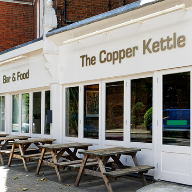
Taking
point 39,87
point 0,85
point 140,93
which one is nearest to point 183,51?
point 140,93

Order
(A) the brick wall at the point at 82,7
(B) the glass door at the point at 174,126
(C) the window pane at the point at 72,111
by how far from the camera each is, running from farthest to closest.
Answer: (A) the brick wall at the point at 82,7
(C) the window pane at the point at 72,111
(B) the glass door at the point at 174,126

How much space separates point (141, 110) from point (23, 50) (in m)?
5.45

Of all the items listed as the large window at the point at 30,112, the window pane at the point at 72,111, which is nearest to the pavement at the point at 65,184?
the window pane at the point at 72,111

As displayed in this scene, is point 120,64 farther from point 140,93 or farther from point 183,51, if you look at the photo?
point 183,51

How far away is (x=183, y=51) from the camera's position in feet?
20.1

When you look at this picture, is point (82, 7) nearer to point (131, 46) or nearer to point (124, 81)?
point (131, 46)

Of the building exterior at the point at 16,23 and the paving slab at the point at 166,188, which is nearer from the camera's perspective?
the paving slab at the point at 166,188

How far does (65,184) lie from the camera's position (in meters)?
6.64

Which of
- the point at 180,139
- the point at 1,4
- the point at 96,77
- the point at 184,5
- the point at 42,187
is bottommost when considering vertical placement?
the point at 42,187

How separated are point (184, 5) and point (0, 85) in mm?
9315

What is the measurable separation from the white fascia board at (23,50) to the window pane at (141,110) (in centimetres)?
404

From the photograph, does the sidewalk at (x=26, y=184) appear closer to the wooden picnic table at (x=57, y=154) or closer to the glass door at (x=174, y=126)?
the wooden picnic table at (x=57, y=154)

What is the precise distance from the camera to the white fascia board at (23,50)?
10.2m

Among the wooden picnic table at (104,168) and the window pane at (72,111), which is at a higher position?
the window pane at (72,111)
